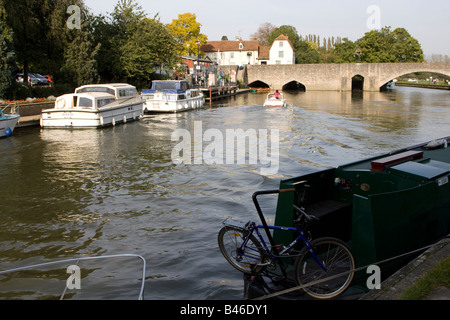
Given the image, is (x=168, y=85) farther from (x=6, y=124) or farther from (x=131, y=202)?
(x=131, y=202)

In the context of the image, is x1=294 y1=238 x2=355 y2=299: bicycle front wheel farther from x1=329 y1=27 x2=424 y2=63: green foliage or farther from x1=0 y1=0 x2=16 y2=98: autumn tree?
x1=329 y1=27 x2=424 y2=63: green foliage

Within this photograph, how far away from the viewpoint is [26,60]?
33.5 meters

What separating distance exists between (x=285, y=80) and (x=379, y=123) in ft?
171

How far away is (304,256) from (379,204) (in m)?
1.24

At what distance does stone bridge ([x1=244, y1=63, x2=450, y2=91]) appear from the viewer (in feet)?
242

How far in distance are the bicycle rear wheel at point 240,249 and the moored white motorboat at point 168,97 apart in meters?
30.2

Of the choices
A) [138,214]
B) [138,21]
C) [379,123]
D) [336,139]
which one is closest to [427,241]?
[138,214]

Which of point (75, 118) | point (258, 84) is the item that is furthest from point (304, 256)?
point (258, 84)
